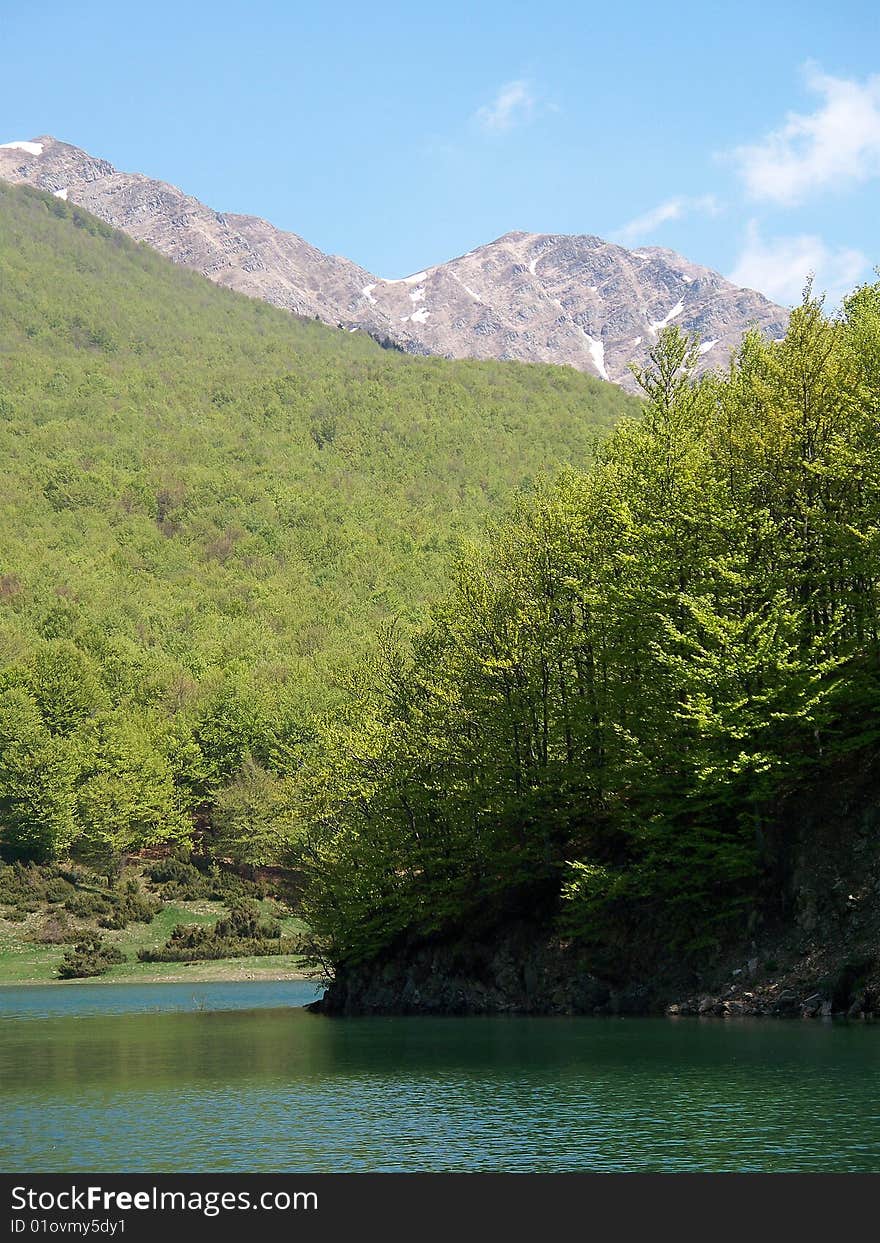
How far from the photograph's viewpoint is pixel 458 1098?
2997 centimetres

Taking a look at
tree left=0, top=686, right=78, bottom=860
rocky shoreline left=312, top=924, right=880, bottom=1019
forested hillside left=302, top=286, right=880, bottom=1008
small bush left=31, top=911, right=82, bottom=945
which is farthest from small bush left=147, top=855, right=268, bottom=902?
forested hillside left=302, top=286, right=880, bottom=1008

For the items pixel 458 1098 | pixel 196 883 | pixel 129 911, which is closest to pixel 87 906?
pixel 129 911

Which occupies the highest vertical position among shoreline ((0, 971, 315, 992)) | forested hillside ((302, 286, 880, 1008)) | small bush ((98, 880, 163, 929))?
forested hillside ((302, 286, 880, 1008))

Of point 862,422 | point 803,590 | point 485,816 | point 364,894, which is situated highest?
point 862,422

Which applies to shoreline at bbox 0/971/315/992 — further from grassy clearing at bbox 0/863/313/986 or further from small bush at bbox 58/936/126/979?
small bush at bbox 58/936/126/979

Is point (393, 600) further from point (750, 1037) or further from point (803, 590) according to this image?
point (750, 1037)

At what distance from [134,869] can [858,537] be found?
90738 mm

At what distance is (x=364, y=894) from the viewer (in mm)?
56156

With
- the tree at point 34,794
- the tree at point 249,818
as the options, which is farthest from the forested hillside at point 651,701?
the tree at point 34,794

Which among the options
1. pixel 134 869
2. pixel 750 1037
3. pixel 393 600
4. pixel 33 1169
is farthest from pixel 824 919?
pixel 393 600

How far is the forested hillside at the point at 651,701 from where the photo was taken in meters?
45.2

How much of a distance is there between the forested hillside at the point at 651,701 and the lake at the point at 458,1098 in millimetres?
6152

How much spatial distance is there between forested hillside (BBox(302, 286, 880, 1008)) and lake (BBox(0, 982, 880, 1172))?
20.2 feet

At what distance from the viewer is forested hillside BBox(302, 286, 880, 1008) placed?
148ft
